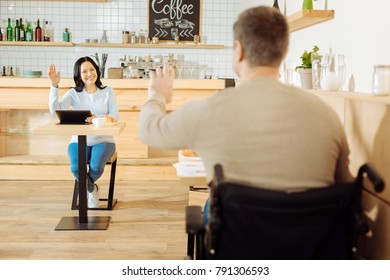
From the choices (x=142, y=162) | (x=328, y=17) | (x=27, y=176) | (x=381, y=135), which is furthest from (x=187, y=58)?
(x=381, y=135)

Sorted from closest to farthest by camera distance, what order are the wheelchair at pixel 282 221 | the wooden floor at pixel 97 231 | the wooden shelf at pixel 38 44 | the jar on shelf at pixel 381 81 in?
the wheelchair at pixel 282 221
the jar on shelf at pixel 381 81
the wooden floor at pixel 97 231
the wooden shelf at pixel 38 44

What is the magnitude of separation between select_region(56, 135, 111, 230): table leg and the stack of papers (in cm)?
170

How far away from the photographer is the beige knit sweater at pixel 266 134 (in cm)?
177

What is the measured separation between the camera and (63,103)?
15.3ft

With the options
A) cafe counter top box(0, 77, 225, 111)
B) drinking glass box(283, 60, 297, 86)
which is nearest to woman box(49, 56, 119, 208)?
cafe counter top box(0, 77, 225, 111)

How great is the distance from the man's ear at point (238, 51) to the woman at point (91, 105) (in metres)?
2.81

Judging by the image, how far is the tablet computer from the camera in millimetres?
4074

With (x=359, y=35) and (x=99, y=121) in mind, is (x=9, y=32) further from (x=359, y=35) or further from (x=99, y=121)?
(x=359, y=35)

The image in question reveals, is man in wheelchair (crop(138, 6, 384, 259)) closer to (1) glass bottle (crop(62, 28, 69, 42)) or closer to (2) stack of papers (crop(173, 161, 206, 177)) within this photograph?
(2) stack of papers (crop(173, 161, 206, 177))

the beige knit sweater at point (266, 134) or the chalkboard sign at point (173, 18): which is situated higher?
the chalkboard sign at point (173, 18)

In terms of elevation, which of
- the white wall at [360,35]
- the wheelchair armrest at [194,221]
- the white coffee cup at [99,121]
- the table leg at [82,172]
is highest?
the white wall at [360,35]

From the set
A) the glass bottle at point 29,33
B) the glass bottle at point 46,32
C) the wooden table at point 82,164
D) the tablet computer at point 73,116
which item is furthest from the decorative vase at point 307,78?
the glass bottle at point 29,33

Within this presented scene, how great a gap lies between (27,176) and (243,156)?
4.41m

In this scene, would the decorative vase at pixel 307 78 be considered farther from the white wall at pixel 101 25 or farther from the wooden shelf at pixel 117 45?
the wooden shelf at pixel 117 45
